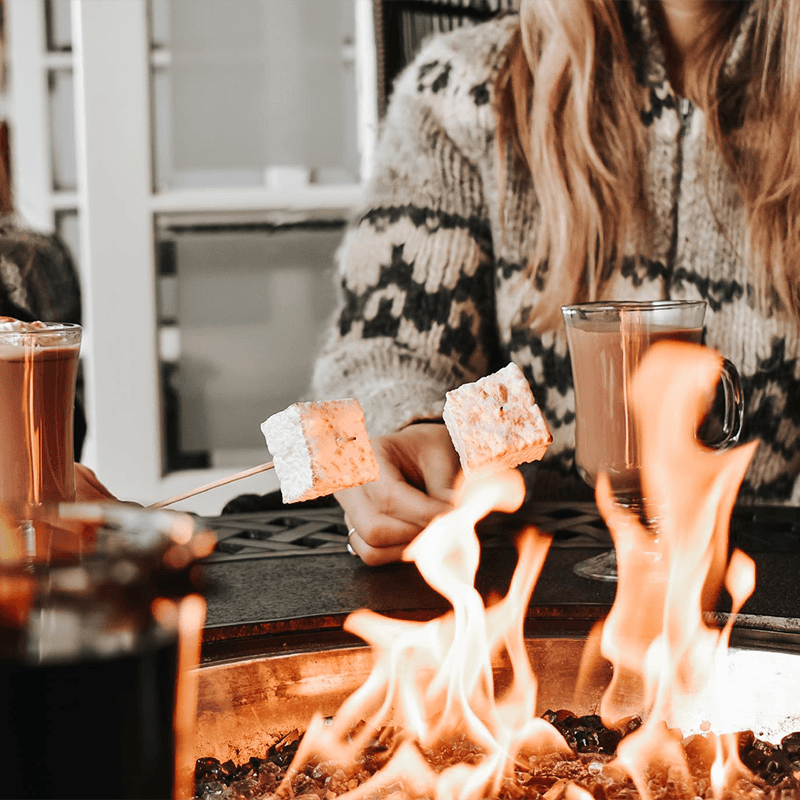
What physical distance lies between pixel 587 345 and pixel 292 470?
0.41 metres

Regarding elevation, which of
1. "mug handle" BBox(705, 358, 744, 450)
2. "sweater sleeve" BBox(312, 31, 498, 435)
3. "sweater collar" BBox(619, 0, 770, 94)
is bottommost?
"mug handle" BBox(705, 358, 744, 450)

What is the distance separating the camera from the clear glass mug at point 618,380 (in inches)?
34.9

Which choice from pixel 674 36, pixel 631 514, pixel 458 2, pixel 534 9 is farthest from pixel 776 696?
pixel 458 2

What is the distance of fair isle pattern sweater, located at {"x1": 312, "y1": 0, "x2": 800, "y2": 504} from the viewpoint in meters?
1.61

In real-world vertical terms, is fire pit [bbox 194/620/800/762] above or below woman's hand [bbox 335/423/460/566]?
below

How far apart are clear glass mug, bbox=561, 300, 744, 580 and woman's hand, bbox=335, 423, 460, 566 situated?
169mm

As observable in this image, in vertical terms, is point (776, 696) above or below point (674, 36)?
below

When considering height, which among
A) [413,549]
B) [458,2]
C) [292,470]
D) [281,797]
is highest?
[458,2]

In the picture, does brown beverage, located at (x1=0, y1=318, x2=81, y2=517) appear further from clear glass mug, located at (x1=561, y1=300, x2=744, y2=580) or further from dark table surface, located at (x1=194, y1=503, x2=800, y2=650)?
clear glass mug, located at (x1=561, y1=300, x2=744, y2=580)

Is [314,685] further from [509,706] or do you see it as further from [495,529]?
[495,529]

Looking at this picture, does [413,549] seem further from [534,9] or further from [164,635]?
[534,9]

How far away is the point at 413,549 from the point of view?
89cm

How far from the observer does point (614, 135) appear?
1.61 m

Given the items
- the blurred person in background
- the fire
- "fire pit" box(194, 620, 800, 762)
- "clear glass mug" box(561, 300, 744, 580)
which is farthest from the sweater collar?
the blurred person in background
